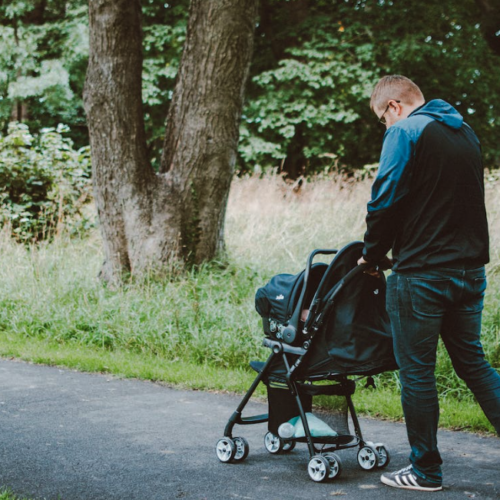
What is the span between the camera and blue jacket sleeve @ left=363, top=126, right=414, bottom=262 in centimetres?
370

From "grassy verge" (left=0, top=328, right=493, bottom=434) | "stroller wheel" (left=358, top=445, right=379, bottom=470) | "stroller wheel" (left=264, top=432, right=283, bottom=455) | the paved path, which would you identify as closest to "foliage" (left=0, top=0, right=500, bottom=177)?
"grassy verge" (left=0, top=328, right=493, bottom=434)

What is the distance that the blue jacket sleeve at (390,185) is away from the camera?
3.70 metres

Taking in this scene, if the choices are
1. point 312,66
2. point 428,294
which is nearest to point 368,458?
point 428,294

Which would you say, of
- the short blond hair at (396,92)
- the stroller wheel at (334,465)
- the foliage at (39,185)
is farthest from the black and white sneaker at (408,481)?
the foliage at (39,185)

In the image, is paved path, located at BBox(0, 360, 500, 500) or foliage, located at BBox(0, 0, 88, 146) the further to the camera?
foliage, located at BBox(0, 0, 88, 146)

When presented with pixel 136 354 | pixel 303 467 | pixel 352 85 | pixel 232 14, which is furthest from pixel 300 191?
pixel 303 467

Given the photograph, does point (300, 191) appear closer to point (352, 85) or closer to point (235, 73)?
point (235, 73)

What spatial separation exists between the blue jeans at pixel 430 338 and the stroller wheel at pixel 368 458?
0.42 metres

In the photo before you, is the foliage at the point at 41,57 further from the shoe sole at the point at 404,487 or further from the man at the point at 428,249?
the shoe sole at the point at 404,487

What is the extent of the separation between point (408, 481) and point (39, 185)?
11.0 meters

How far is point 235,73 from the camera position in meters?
9.20

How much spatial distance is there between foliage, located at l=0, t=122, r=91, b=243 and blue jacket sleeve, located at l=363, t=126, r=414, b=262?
9.55 meters

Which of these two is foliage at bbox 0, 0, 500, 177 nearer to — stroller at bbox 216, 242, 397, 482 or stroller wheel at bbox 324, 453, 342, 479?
stroller at bbox 216, 242, 397, 482

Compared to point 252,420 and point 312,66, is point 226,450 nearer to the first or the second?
point 252,420
